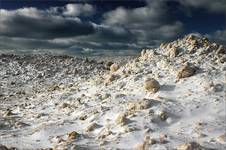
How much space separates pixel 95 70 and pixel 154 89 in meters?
16.8

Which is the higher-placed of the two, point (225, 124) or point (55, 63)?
point (55, 63)

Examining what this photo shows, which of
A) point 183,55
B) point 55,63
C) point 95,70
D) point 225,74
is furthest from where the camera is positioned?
point 55,63

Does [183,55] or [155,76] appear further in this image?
[183,55]

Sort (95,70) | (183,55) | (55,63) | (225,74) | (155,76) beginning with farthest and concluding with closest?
(55,63)
(95,70)
(183,55)
(155,76)
(225,74)

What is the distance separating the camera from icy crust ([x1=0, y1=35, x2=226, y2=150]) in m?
10.2

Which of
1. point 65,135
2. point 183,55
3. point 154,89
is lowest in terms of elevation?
point 65,135

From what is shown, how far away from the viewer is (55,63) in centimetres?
3209

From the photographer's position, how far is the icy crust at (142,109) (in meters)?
10.2

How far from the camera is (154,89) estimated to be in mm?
12945

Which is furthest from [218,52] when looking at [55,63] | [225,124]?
[55,63]

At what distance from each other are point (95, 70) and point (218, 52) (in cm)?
1586

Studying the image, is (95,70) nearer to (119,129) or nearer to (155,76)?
(155,76)

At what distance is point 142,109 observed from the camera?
1178cm

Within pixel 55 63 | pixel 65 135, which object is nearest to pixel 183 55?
pixel 65 135
